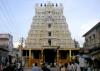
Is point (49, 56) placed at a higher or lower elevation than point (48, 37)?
lower

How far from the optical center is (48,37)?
3167 inches

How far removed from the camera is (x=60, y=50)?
80.1 meters

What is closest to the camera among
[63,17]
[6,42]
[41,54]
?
[6,42]

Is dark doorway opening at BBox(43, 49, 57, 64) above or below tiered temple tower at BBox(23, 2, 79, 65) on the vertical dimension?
below

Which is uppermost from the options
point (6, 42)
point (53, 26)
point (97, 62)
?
point (53, 26)

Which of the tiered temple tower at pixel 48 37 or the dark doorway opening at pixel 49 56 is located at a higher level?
the tiered temple tower at pixel 48 37

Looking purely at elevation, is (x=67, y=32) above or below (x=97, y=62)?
above

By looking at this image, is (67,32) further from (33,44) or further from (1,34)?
(1,34)

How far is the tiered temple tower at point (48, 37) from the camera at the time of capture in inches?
3127

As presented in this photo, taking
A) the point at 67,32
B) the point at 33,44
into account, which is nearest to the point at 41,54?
the point at 33,44

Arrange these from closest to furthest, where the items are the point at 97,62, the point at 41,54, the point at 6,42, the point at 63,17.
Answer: the point at 97,62, the point at 6,42, the point at 41,54, the point at 63,17

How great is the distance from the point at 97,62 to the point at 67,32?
2058 inches

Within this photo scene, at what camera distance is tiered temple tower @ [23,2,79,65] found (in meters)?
79.4

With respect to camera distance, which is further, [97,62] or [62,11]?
[62,11]
